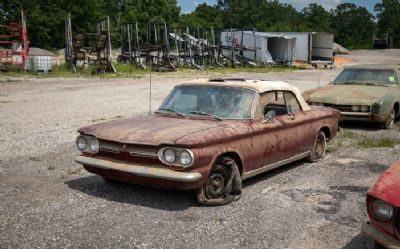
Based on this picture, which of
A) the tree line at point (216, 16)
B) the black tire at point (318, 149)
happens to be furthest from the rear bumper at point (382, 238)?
the tree line at point (216, 16)

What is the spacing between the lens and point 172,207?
5.65m

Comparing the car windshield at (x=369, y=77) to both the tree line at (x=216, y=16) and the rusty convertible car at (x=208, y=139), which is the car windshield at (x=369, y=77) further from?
the tree line at (x=216, y=16)

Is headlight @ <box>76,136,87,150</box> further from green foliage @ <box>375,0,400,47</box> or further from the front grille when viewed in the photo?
green foliage @ <box>375,0,400,47</box>

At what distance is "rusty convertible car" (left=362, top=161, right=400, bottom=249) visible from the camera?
12.2ft

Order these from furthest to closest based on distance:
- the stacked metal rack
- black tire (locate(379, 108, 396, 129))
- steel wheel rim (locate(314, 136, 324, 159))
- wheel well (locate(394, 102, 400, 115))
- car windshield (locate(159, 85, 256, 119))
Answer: the stacked metal rack, wheel well (locate(394, 102, 400, 115)), black tire (locate(379, 108, 396, 129)), steel wheel rim (locate(314, 136, 324, 159)), car windshield (locate(159, 85, 256, 119))

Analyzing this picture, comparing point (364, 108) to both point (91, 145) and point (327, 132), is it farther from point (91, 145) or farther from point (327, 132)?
point (91, 145)

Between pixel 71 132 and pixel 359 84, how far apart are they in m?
6.71

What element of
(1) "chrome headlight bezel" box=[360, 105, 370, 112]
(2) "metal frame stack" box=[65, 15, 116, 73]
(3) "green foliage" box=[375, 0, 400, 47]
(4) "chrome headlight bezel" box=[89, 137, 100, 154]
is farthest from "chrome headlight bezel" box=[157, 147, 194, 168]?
(3) "green foliage" box=[375, 0, 400, 47]

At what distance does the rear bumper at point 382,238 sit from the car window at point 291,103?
12.0 ft

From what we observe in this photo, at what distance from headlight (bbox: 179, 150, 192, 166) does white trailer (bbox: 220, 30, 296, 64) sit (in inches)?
1242

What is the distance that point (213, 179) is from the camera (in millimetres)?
5809

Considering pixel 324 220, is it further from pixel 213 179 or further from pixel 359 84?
pixel 359 84

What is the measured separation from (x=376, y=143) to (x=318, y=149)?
6.57 feet

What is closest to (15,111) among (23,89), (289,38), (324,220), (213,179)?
(23,89)
